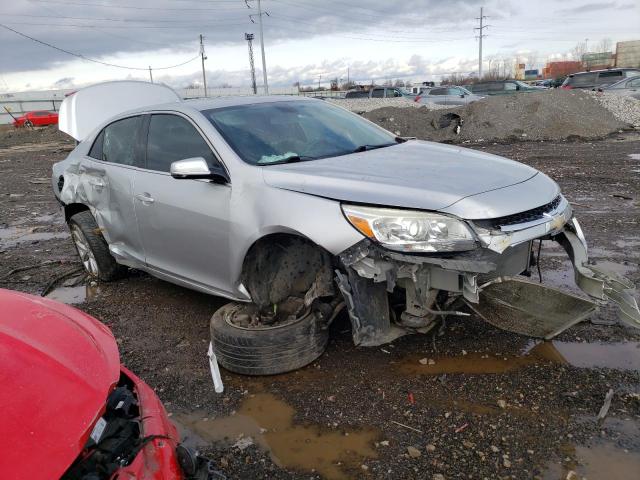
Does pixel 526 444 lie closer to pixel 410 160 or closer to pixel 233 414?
pixel 233 414

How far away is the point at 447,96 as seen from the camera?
24.8 meters

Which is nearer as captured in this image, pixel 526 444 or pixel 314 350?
pixel 526 444

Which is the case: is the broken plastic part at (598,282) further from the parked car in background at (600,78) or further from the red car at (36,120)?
the red car at (36,120)

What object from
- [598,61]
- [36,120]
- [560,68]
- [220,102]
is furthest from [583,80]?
[560,68]

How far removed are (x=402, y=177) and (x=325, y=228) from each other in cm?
54

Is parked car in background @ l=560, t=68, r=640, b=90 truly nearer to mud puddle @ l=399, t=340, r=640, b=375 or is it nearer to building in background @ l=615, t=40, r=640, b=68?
mud puddle @ l=399, t=340, r=640, b=375

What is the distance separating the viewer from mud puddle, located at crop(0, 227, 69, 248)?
746cm

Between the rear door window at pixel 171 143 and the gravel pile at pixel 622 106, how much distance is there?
57.2ft

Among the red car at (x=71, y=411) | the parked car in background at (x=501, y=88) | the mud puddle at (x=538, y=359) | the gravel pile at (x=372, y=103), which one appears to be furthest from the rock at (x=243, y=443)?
the parked car in background at (x=501, y=88)

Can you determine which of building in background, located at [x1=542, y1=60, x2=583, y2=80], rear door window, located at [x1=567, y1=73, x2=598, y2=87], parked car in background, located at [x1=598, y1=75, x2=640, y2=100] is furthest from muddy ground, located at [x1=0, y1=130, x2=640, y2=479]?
building in background, located at [x1=542, y1=60, x2=583, y2=80]

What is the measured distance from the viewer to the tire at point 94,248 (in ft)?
16.6

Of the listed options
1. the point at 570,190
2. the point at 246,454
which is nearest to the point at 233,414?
the point at 246,454

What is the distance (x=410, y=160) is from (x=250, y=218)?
1115 millimetres

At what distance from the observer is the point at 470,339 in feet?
11.8
